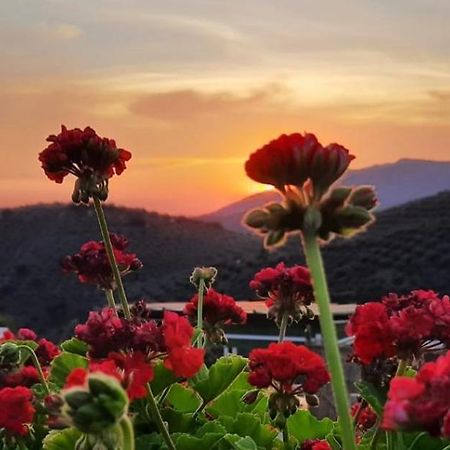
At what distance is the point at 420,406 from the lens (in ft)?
2.02

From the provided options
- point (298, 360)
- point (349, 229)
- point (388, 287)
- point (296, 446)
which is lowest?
point (388, 287)

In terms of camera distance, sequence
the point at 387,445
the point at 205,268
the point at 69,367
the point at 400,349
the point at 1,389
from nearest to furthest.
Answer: the point at 400,349
the point at 387,445
the point at 69,367
the point at 1,389
the point at 205,268

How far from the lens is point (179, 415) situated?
47.2 inches

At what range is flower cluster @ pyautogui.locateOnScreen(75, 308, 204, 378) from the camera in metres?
0.97

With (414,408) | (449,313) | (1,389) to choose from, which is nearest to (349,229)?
(414,408)

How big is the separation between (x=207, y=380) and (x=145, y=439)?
17cm

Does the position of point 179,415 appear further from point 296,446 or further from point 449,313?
point 449,313

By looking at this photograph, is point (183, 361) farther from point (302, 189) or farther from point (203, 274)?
point (203, 274)

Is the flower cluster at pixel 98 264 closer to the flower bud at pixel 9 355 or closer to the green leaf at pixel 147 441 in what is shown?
the flower bud at pixel 9 355

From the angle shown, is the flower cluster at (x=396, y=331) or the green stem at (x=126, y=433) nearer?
the green stem at (x=126, y=433)

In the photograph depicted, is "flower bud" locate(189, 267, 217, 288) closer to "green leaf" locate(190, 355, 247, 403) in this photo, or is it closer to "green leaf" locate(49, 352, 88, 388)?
"green leaf" locate(190, 355, 247, 403)

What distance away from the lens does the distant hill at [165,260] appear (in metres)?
12.1

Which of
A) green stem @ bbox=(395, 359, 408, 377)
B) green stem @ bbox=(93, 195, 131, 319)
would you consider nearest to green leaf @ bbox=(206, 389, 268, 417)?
green stem @ bbox=(93, 195, 131, 319)

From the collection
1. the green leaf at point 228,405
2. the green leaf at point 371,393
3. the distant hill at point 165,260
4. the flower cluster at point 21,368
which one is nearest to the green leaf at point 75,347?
the flower cluster at point 21,368
